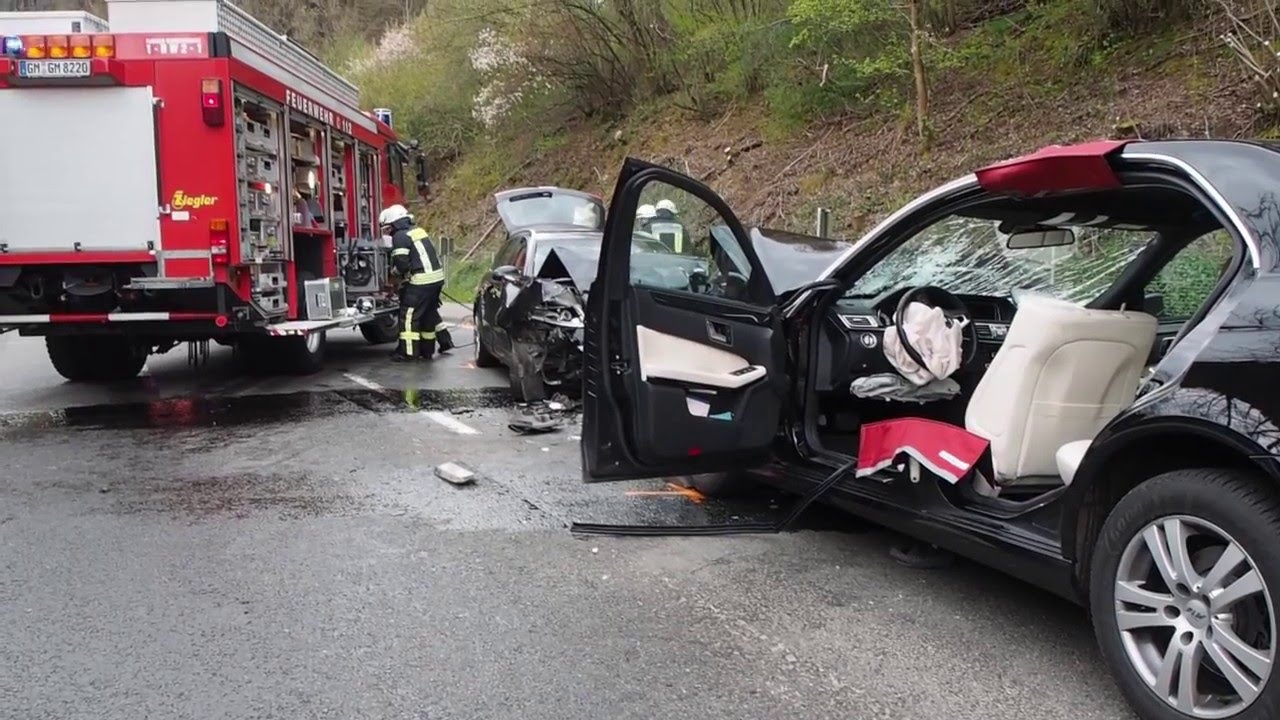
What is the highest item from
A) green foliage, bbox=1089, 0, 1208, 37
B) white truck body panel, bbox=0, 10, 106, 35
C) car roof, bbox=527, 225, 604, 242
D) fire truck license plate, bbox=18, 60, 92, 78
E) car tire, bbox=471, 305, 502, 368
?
green foliage, bbox=1089, 0, 1208, 37

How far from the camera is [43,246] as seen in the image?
24.8 feet

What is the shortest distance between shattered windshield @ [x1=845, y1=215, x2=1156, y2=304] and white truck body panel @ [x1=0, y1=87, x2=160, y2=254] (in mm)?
5737

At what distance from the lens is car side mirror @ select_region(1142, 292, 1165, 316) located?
4.36 meters

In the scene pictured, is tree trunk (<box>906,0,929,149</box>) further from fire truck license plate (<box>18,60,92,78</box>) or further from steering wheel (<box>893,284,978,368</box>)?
fire truck license plate (<box>18,60,92,78</box>)

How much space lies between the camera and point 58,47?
7.32m

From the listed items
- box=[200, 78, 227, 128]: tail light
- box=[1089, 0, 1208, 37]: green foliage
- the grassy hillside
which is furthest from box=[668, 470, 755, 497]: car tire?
box=[1089, 0, 1208, 37]: green foliage

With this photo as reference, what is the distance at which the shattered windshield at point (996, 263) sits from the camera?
450cm

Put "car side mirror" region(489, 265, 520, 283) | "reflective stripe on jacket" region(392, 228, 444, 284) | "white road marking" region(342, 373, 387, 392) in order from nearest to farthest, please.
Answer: "car side mirror" region(489, 265, 520, 283) < "white road marking" region(342, 373, 387, 392) < "reflective stripe on jacket" region(392, 228, 444, 284)

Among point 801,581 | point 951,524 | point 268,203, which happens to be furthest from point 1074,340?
point 268,203

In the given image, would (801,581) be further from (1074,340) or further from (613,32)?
(613,32)

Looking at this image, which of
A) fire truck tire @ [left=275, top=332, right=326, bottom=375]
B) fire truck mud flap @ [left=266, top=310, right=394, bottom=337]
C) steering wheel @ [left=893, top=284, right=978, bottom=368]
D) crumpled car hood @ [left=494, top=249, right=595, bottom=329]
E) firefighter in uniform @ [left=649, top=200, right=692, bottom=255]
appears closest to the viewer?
firefighter in uniform @ [left=649, top=200, right=692, bottom=255]

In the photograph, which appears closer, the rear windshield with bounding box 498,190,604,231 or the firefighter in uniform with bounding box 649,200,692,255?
the firefighter in uniform with bounding box 649,200,692,255

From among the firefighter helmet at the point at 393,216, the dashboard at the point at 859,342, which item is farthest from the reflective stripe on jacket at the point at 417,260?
the dashboard at the point at 859,342

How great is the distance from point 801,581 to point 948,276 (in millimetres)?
2248
